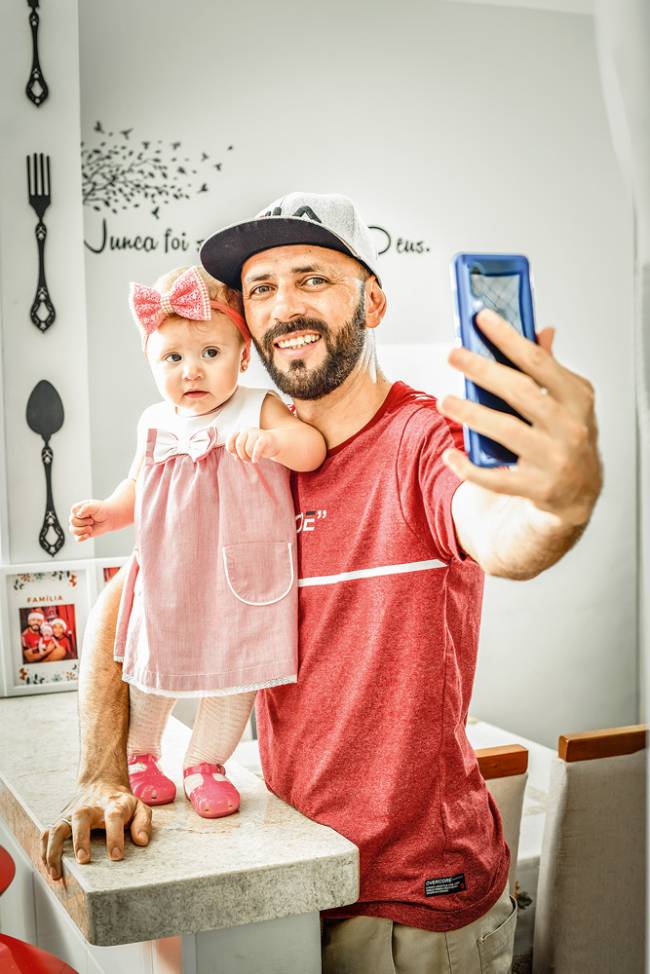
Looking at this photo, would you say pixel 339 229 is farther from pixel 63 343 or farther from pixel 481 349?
pixel 63 343

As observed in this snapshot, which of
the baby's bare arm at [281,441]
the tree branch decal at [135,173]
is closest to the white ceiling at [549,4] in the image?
the tree branch decal at [135,173]

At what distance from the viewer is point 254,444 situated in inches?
38.8

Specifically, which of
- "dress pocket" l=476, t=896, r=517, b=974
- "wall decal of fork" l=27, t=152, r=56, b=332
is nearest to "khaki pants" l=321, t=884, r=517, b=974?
"dress pocket" l=476, t=896, r=517, b=974

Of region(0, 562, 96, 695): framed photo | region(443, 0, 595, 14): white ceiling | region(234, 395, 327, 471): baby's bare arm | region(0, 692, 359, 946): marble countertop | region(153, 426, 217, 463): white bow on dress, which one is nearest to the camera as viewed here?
region(0, 692, 359, 946): marble countertop

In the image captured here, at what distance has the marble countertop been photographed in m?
0.89

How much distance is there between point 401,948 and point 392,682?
0.92ft

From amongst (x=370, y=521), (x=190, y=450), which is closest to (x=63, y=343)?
(x=190, y=450)

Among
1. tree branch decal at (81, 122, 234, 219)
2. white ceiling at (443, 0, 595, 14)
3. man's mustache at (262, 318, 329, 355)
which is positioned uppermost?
white ceiling at (443, 0, 595, 14)

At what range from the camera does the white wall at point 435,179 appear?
8.70 feet

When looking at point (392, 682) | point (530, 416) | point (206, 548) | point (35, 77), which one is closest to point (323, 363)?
point (206, 548)

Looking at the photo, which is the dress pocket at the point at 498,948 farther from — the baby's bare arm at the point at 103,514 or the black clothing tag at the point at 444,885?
the baby's bare arm at the point at 103,514

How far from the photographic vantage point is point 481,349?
2.09 ft

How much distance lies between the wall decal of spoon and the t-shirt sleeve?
4.07ft

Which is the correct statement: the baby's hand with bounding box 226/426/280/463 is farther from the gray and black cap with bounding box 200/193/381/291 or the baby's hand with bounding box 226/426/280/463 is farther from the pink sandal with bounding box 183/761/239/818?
the pink sandal with bounding box 183/761/239/818
